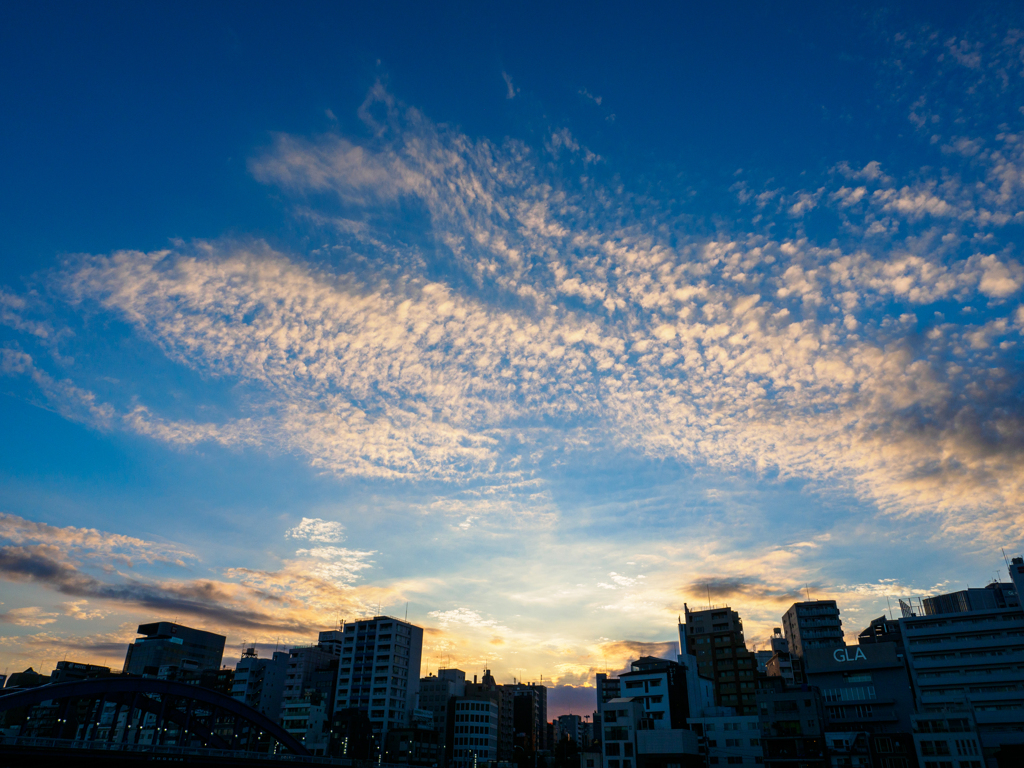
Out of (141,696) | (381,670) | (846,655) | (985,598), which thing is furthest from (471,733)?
(985,598)

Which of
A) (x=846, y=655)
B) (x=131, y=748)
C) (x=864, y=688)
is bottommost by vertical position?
(x=131, y=748)

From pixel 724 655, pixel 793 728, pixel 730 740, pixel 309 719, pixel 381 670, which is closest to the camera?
pixel 793 728

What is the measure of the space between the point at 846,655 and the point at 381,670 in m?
82.4

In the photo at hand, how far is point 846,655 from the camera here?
82.2 m

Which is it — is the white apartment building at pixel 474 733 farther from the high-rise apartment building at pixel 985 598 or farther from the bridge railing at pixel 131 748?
the high-rise apartment building at pixel 985 598

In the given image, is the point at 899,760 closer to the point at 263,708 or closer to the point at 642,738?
the point at 642,738

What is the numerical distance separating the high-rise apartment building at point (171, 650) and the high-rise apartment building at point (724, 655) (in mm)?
128831

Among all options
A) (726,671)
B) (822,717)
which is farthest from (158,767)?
(726,671)

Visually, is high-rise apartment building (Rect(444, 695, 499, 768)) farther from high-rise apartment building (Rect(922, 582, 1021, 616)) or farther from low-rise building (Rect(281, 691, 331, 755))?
high-rise apartment building (Rect(922, 582, 1021, 616))

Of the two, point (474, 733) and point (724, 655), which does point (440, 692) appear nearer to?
point (474, 733)

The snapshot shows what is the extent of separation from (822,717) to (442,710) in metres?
77.3

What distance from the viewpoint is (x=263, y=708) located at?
134750 mm

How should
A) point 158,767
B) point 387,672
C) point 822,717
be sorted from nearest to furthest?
point 158,767, point 822,717, point 387,672

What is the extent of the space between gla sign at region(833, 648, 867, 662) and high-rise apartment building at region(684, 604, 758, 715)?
27.1 m
